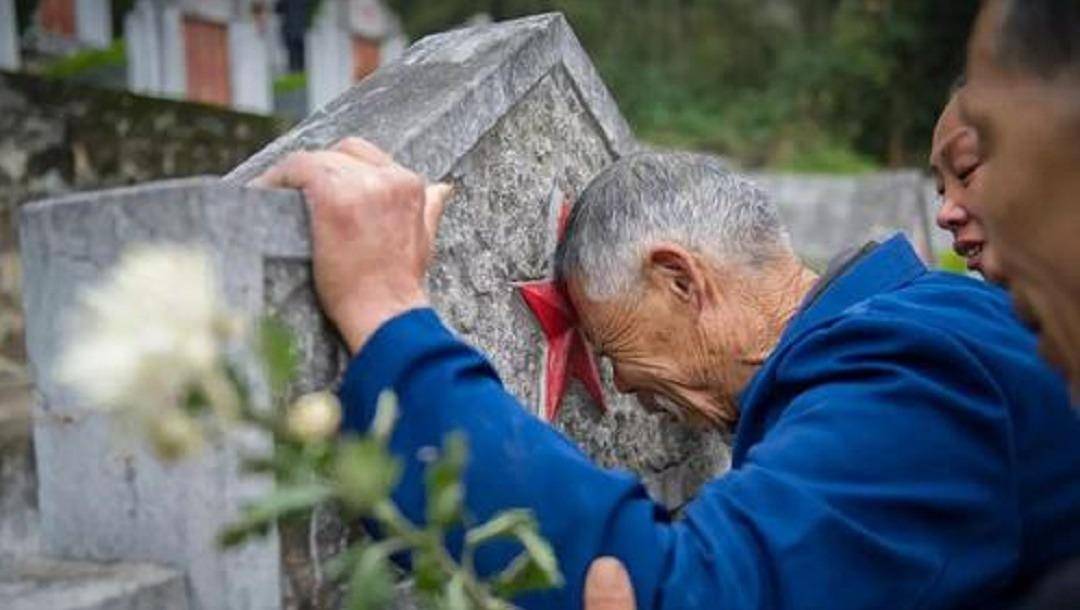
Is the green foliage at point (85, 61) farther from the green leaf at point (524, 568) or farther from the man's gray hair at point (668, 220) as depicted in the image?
the green leaf at point (524, 568)

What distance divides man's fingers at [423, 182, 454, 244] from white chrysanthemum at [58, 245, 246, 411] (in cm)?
85

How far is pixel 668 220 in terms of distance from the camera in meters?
2.13

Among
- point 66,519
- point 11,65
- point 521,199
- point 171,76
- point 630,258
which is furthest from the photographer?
point 171,76

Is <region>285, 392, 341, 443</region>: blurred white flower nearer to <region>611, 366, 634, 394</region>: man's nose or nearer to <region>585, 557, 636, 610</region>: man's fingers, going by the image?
<region>585, 557, 636, 610</region>: man's fingers

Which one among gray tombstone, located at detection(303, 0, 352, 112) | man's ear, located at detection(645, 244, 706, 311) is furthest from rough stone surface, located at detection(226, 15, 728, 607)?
gray tombstone, located at detection(303, 0, 352, 112)

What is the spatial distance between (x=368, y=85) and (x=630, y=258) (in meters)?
0.52

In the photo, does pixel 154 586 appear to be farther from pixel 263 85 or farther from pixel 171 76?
pixel 263 85

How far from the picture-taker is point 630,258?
2.15 metres

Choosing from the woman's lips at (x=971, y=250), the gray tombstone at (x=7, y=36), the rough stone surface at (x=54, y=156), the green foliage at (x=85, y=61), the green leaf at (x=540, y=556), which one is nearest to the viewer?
the green leaf at (x=540, y=556)

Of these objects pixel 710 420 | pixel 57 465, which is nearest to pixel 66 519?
pixel 57 465

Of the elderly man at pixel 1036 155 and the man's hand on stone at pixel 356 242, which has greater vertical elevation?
the elderly man at pixel 1036 155

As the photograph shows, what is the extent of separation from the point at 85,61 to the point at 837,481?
5.79 meters

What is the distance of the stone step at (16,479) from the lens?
4.07 meters

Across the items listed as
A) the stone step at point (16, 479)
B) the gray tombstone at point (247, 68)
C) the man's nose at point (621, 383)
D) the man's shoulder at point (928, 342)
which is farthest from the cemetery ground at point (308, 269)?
the gray tombstone at point (247, 68)
